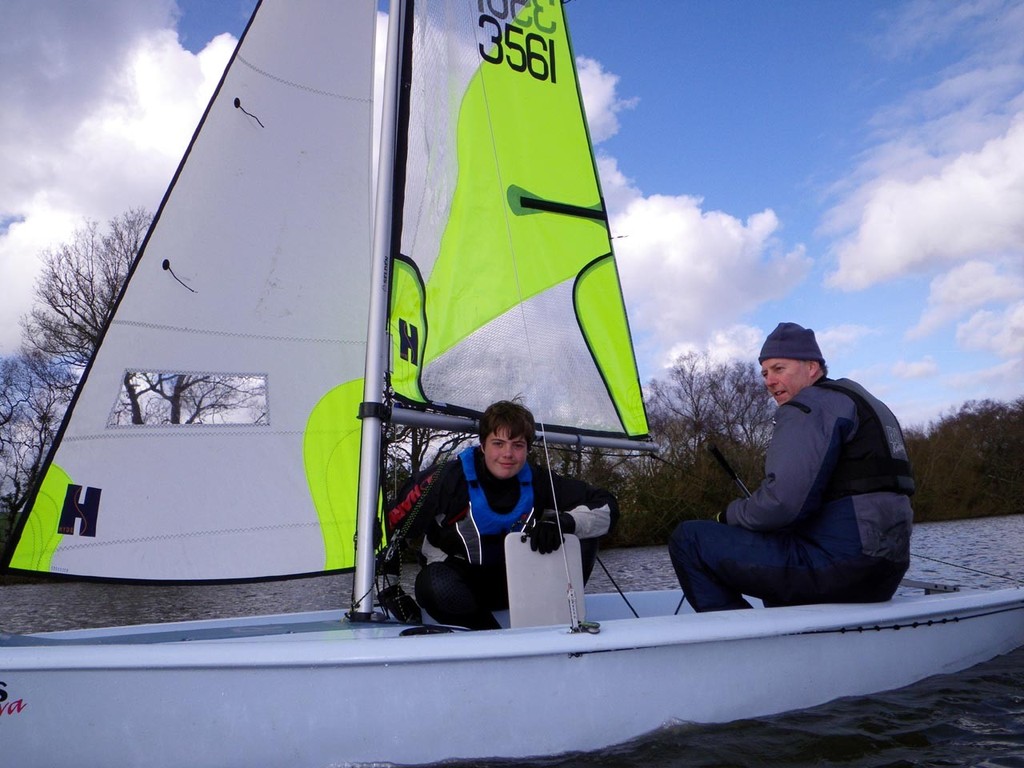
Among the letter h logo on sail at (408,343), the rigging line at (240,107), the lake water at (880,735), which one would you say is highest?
the rigging line at (240,107)

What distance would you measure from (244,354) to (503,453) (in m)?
1.15

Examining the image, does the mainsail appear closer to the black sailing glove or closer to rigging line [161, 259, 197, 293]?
rigging line [161, 259, 197, 293]

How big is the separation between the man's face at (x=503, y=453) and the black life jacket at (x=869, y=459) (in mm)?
987

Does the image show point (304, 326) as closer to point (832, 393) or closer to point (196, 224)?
point (196, 224)

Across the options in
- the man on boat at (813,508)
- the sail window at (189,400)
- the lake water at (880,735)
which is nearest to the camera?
the lake water at (880,735)

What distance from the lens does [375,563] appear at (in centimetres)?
275

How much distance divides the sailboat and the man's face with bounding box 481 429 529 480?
1.29ft

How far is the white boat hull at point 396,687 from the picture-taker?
1832mm

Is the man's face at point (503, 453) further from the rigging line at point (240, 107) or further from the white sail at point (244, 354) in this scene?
the rigging line at point (240, 107)

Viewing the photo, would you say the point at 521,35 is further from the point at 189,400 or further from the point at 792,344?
the point at 189,400

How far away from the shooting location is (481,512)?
2.69m

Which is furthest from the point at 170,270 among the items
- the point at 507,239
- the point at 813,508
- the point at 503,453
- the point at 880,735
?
the point at 880,735

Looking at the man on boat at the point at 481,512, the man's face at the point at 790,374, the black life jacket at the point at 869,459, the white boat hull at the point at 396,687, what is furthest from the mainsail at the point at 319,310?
the black life jacket at the point at 869,459

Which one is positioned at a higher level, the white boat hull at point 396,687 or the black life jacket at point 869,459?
the black life jacket at point 869,459
